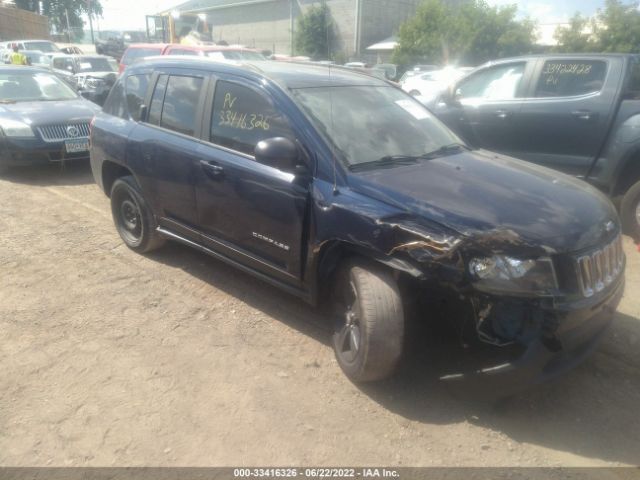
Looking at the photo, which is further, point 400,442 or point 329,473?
point 400,442

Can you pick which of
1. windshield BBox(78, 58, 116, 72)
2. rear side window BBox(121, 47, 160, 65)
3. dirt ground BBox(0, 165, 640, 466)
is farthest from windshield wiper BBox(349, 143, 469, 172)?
windshield BBox(78, 58, 116, 72)

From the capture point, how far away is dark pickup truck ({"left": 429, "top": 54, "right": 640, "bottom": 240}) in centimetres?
520

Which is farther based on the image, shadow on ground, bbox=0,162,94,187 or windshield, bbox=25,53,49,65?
windshield, bbox=25,53,49,65

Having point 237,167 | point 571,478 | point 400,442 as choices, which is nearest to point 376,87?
point 237,167

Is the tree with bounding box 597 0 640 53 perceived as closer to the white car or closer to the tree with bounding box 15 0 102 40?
the white car

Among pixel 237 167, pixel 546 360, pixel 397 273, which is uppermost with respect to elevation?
pixel 237 167

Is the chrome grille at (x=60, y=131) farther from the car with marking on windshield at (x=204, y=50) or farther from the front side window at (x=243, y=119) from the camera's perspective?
the front side window at (x=243, y=119)

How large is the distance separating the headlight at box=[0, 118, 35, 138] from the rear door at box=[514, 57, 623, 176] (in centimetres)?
638

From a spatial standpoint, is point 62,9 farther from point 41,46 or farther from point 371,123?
point 371,123

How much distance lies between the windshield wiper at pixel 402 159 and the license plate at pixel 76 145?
566 cm

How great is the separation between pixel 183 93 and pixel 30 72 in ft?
19.5

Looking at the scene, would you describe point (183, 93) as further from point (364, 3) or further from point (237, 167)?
point (364, 3)

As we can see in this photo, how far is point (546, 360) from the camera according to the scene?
2459mm

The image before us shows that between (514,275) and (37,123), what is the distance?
22.6 feet
